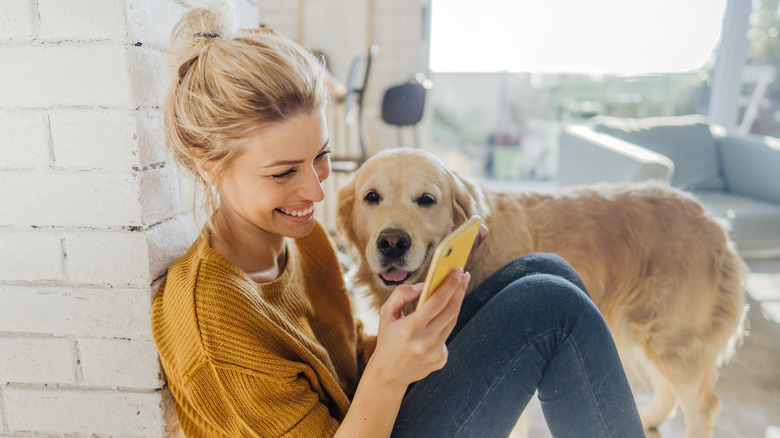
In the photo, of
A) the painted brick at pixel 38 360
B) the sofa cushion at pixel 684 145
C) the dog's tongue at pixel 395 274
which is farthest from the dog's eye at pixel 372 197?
the sofa cushion at pixel 684 145

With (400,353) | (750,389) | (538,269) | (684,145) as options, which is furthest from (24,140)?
(684,145)

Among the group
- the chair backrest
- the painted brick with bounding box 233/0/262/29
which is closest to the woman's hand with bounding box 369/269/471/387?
the painted brick with bounding box 233/0/262/29

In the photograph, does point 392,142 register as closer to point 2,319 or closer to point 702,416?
point 702,416

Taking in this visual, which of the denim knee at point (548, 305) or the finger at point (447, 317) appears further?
the denim knee at point (548, 305)

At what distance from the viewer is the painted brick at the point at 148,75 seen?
0.79 meters

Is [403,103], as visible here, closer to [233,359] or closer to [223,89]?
[223,89]

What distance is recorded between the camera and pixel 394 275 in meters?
1.28

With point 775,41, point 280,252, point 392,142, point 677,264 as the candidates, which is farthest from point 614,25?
point 280,252

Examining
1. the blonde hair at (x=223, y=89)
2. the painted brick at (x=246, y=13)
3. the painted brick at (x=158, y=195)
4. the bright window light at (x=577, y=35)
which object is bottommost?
the painted brick at (x=158, y=195)

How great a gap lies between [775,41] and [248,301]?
208 inches

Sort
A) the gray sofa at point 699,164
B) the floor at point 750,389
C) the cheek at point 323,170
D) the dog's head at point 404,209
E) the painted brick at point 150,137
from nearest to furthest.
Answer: the painted brick at point 150,137 < the cheek at point 323,170 < the dog's head at point 404,209 < the floor at point 750,389 < the gray sofa at point 699,164

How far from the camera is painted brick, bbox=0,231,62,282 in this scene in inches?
33.2

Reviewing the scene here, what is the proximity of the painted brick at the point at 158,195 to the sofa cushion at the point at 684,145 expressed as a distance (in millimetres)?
3257

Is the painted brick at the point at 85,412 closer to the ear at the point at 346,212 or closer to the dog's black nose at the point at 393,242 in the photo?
the dog's black nose at the point at 393,242
